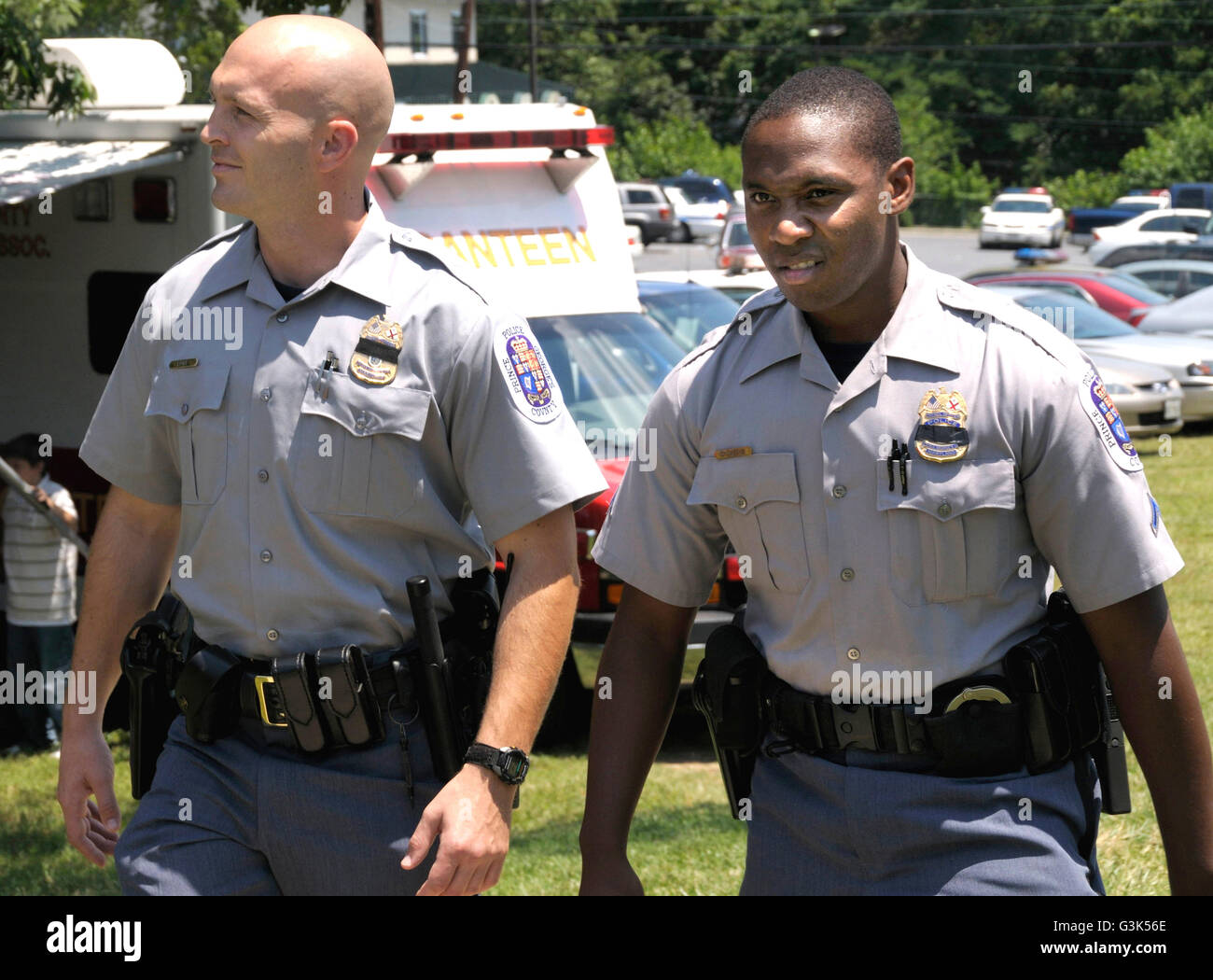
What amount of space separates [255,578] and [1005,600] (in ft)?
4.03

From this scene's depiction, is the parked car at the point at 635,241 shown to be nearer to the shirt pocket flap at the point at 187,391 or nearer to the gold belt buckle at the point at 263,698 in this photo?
the shirt pocket flap at the point at 187,391

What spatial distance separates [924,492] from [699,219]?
1611 inches

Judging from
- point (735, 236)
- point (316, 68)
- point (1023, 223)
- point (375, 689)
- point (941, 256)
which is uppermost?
point (316, 68)

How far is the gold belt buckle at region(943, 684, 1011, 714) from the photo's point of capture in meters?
2.49

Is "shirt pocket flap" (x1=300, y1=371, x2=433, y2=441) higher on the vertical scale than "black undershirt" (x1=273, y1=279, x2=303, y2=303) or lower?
lower

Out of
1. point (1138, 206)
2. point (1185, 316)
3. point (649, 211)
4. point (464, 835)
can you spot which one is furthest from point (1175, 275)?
point (1138, 206)

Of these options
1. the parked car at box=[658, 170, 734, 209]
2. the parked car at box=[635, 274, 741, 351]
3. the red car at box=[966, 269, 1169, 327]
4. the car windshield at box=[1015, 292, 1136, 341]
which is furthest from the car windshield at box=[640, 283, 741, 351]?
the parked car at box=[658, 170, 734, 209]

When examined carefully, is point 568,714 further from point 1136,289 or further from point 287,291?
point 1136,289

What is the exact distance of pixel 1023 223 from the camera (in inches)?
1682

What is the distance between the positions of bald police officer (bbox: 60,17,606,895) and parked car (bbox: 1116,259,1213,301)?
17.9 m

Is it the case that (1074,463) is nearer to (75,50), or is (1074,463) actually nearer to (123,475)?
(123,475)

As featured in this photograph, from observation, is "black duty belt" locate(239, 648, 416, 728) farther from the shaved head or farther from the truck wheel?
the truck wheel

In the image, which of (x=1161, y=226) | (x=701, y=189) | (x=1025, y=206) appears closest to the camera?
(x=1161, y=226)

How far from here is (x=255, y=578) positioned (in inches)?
109
